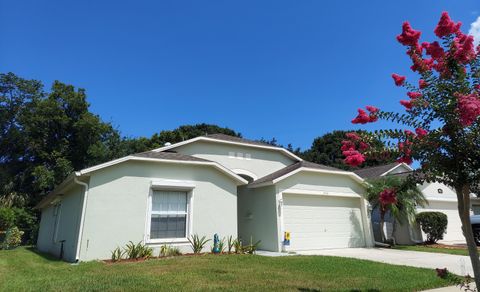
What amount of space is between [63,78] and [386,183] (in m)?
29.1

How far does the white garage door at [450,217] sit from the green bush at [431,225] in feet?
3.88

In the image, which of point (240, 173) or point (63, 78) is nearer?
point (240, 173)

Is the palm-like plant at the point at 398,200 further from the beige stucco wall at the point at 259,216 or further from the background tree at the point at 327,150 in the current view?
the background tree at the point at 327,150

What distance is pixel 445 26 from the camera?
462cm

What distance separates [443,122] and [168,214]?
9603mm

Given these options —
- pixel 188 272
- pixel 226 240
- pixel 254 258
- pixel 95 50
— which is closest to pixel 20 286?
pixel 188 272

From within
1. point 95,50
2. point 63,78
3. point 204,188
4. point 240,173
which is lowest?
point 204,188

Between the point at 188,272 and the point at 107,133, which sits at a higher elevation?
the point at 107,133

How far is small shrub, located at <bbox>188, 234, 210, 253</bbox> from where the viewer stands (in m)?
11.8

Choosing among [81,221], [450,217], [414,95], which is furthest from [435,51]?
[450,217]

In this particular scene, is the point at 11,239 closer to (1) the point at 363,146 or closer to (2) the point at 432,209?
(1) the point at 363,146

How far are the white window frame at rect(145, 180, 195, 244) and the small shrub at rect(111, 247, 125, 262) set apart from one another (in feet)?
2.90

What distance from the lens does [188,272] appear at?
7.67 metres

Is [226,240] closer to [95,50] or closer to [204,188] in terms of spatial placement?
[204,188]
